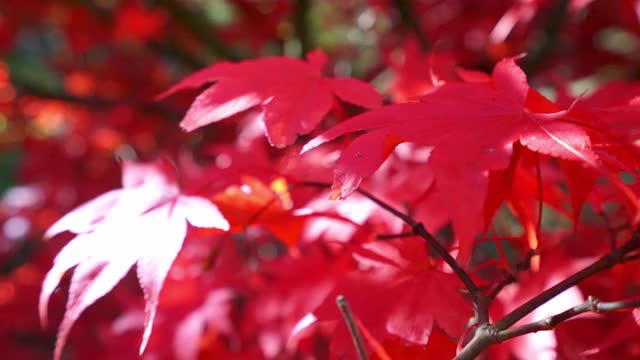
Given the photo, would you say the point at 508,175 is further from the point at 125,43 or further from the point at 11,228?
the point at 125,43

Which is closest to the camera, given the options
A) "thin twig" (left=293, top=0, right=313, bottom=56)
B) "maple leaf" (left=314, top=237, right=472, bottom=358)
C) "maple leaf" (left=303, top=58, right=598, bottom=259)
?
"maple leaf" (left=303, top=58, right=598, bottom=259)

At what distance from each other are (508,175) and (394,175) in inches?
14.1

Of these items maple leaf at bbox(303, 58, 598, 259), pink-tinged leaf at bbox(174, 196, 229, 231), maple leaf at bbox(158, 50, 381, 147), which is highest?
maple leaf at bbox(303, 58, 598, 259)

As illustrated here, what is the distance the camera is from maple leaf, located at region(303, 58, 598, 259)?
0.48m

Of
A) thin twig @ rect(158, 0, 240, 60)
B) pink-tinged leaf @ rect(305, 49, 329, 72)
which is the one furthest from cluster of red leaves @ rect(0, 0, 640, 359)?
thin twig @ rect(158, 0, 240, 60)

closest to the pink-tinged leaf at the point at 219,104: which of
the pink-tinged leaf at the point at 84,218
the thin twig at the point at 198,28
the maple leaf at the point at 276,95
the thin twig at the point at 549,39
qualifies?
the maple leaf at the point at 276,95

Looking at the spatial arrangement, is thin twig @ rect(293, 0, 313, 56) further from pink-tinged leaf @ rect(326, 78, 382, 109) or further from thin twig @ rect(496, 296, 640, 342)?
thin twig @ rect(496, 296, 640, 342)

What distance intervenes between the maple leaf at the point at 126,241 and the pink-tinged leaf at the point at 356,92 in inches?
6.4

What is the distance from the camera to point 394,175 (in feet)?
3.10

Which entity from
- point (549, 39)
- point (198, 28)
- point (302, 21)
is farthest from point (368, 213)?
point (198, 28)

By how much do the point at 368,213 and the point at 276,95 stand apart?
0.65 feet

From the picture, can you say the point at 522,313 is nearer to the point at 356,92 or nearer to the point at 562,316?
the point at 562,316

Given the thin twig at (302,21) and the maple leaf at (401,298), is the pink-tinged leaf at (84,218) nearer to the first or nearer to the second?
the maple leaf at (401,298)

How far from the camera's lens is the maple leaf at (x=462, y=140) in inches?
18.8
